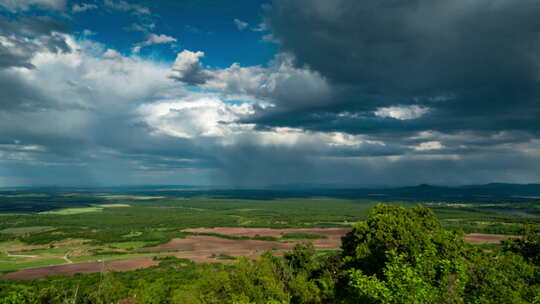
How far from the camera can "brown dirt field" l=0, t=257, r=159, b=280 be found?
98438mm

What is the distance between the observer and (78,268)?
358ft

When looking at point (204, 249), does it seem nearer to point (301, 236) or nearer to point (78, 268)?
point (78, 268)

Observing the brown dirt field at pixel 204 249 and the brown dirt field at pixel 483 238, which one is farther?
the brown dirt field at pixel 483 238

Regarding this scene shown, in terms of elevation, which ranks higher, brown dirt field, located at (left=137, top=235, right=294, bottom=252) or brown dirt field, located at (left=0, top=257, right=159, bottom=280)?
brown dirt field, located at (left=0, top=257, right=159, bottom=280)

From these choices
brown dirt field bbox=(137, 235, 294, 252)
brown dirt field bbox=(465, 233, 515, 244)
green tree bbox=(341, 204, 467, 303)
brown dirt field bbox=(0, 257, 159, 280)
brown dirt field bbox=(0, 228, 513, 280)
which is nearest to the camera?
green tree bbox=(341, 204, 467, 303)

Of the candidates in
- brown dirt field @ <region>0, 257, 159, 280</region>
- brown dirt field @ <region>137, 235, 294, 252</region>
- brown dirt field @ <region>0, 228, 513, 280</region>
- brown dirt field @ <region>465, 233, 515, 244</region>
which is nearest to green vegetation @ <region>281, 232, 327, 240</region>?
brown dirt field @ <region>0, 228, 513, 280</region>

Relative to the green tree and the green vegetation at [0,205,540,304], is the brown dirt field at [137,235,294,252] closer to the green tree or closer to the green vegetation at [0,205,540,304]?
the green vegetation at [0,205,540,304]

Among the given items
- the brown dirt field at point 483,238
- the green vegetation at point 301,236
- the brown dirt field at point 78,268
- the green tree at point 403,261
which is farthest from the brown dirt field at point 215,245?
the green tree at point 403,261

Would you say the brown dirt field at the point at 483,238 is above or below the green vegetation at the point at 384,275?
below

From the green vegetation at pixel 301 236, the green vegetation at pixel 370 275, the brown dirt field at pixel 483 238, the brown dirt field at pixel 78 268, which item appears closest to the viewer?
the green vegetation at pixel 370 275

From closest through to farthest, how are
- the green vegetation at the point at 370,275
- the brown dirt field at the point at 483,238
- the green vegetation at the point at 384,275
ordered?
the green vegetation at the point at 384,275 < the green vegetation at the point at 370,275 < the brown dirt field at the point at 483,238

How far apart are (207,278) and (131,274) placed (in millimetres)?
70268

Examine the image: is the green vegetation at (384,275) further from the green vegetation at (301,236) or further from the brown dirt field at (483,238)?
the brown dirt field at (483,238)

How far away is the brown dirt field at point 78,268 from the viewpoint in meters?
98.4
